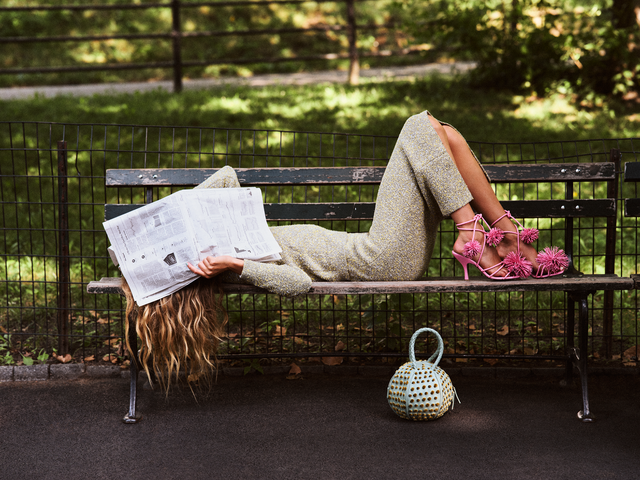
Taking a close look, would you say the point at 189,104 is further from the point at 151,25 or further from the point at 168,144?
the point at 151,25

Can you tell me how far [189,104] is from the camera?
28.5 ft

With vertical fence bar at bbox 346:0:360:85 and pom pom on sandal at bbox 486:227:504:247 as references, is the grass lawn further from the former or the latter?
pom pom on sandal at bbox 486:227:504:247

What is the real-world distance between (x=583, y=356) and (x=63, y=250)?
290cm

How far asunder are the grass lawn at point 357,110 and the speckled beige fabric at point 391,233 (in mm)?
4385

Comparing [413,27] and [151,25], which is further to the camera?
[151,25]

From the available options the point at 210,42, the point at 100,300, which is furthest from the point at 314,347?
the point at 210,42

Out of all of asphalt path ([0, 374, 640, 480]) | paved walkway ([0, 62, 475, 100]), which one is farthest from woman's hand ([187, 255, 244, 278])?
paved walkway ([0, 62, 475, 100])

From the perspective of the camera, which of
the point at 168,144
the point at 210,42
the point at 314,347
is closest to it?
the point at 314,347

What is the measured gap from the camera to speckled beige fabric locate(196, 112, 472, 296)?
9.96 ft

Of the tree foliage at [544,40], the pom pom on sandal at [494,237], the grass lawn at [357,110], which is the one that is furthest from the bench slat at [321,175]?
the tree foliage at [544,40]

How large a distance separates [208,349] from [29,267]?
264 cm

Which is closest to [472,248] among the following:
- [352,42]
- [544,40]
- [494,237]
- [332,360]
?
[494,237]

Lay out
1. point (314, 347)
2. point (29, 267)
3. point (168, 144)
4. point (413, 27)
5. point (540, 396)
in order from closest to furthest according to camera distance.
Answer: point (540, 396)
point (314, 347)
point (29, 267)
point (168, 144)
point (413, 27)

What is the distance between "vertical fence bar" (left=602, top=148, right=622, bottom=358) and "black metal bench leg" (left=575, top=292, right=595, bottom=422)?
18.0 inches
